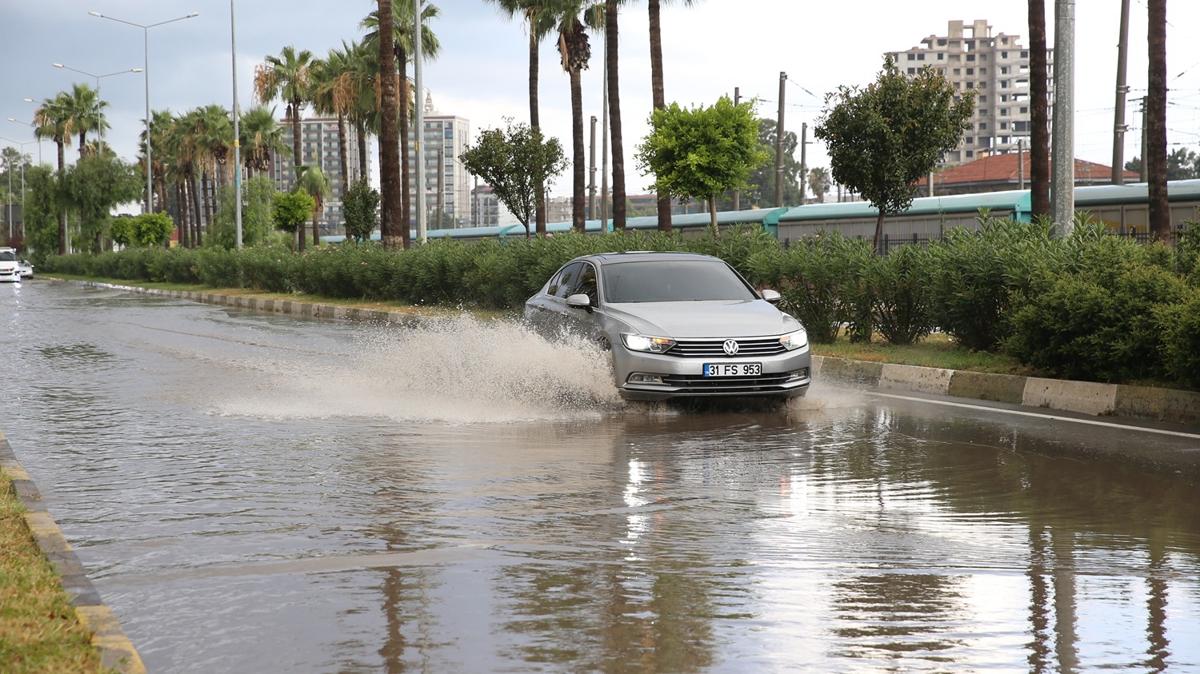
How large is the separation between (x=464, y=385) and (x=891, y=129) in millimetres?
14813

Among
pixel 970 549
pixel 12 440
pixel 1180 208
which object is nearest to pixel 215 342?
pixel 12 440

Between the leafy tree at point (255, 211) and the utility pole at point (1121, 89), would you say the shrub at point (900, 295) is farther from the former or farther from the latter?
the leafy tree at point (255, 211)

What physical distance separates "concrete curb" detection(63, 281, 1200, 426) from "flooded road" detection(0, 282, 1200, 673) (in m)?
0.97

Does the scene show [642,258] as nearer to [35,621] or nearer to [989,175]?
[35,621]

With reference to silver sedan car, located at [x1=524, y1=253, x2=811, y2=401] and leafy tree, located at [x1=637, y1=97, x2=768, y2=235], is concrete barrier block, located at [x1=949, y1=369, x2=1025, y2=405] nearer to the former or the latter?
silver sedan car, located at [x1=524, y1=253, x2=811, y2=401]

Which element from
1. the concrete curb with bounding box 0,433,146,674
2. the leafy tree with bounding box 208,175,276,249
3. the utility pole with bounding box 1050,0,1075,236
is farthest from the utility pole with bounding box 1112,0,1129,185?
the leafy tree with bounding box 208,175,276,249

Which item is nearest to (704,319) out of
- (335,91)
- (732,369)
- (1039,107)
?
(732,369)

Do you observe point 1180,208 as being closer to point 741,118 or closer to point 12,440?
point 741,118

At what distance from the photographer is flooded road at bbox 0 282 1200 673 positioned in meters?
4.69

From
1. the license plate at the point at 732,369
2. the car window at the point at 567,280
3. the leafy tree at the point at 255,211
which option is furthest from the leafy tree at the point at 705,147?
the leafy tree at the point at 255,211

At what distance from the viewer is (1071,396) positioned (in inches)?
488

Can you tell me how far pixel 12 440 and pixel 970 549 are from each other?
7.19 metres

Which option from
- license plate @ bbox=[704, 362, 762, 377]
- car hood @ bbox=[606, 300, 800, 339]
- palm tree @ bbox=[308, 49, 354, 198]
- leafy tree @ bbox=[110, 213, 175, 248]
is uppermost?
palm tree @ bbox=[308, 49, 354, 198]

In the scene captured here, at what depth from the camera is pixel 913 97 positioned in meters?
26.0
